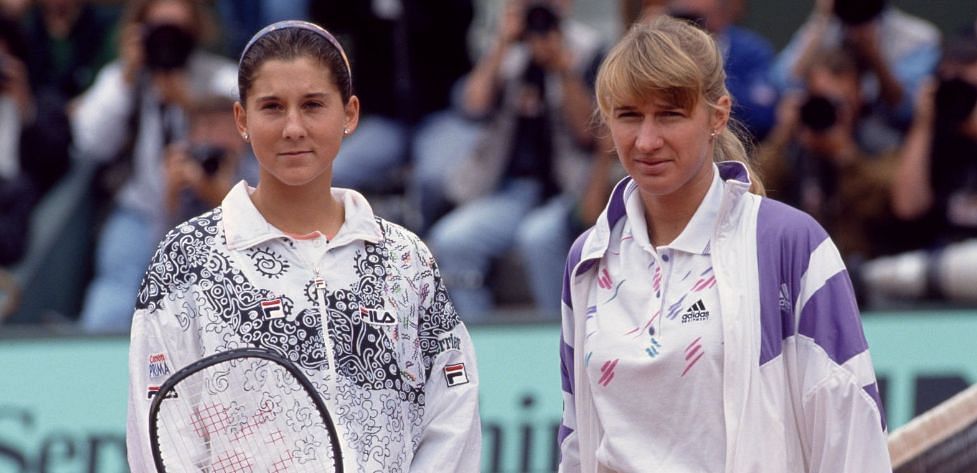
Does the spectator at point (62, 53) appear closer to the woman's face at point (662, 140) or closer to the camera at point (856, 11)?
the camera at point (856, 11)

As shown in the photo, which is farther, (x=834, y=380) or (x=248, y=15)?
(x=248, y=15)

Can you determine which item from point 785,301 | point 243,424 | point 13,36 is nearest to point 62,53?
point 13,36

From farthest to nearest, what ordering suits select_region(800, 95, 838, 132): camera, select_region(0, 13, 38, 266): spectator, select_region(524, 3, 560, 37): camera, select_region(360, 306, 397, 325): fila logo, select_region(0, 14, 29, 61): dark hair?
1. select_region(0, 14, 29, 61): dark hair
2. select_region(0, 13, 38, 266): spectator
3. select_region(524, 3, 560, 37): camera
4. select_region(800, 95, 838, 132): camera
5. select_region(360, 306, 397, 325): fila logo

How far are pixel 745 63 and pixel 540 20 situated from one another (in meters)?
0.98

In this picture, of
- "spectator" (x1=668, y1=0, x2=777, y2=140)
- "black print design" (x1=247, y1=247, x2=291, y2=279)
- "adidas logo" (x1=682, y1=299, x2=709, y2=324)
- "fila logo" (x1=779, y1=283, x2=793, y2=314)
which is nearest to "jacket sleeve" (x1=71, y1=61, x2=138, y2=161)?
"spectator" (x1=668, y1=0, x2=777, y2=140)

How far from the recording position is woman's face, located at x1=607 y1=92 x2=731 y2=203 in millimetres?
3520

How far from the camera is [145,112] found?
8.35m

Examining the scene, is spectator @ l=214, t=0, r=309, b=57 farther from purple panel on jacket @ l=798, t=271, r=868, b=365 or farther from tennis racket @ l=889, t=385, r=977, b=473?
purple panel on jacket @ l=798, t=271, r=868, b=365

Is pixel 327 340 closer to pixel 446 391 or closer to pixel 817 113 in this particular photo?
pixel 446 391

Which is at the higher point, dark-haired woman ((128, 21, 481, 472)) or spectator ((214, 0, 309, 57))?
spectator ((214, 0, 309, 57))

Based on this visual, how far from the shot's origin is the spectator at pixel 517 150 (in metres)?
7.88

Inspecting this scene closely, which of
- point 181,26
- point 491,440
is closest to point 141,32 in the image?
point 181,26

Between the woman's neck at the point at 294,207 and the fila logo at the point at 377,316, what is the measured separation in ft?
0.66

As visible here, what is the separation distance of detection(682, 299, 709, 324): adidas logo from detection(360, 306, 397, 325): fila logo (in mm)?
623
